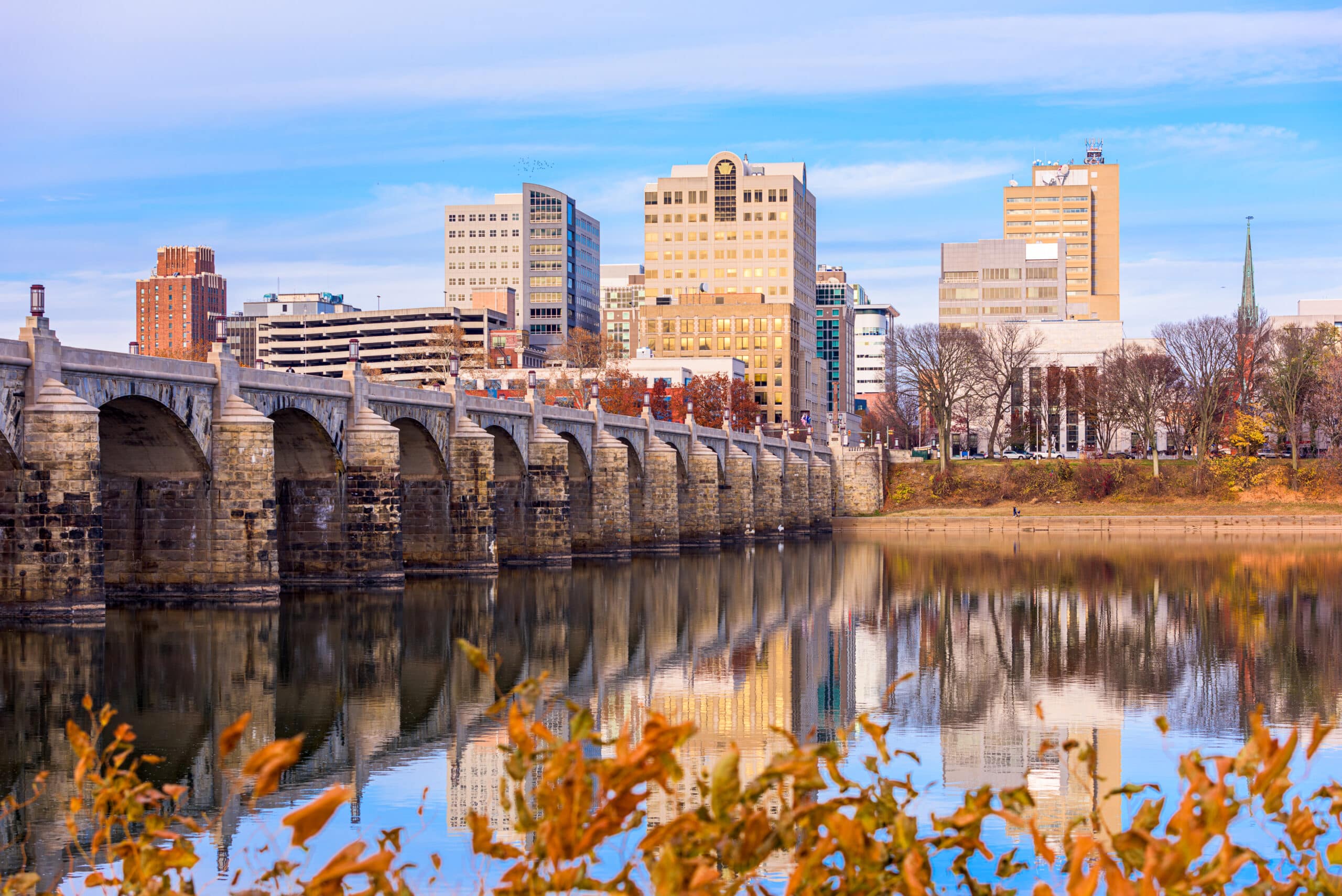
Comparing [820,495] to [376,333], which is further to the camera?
[376,333]

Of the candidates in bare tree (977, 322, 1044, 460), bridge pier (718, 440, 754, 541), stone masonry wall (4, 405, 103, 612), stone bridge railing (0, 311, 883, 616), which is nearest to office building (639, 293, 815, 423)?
bare tree (977, 322, 1044, 460)

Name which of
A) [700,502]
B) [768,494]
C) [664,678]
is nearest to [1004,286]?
[768,494]

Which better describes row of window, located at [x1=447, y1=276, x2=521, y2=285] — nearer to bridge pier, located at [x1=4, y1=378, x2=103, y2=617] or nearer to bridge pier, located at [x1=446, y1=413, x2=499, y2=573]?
bridge pier, located at [x1=446, y1=413, x2=499, y2=573]

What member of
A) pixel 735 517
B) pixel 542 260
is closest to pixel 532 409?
pixel 735 517

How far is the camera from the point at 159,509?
115ft

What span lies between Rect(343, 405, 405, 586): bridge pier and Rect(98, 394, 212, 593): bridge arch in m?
6.40

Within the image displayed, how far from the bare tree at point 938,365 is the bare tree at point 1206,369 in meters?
14.9

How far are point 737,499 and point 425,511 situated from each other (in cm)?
3309

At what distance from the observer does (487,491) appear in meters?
46.1

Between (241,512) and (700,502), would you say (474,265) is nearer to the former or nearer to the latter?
(700,502)

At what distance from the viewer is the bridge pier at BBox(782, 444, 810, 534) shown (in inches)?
3506

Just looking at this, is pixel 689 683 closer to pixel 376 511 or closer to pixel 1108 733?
pixel 1108 733

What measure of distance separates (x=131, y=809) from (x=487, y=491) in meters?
40.6

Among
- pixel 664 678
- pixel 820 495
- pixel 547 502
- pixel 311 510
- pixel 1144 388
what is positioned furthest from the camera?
pixel 1144 388
